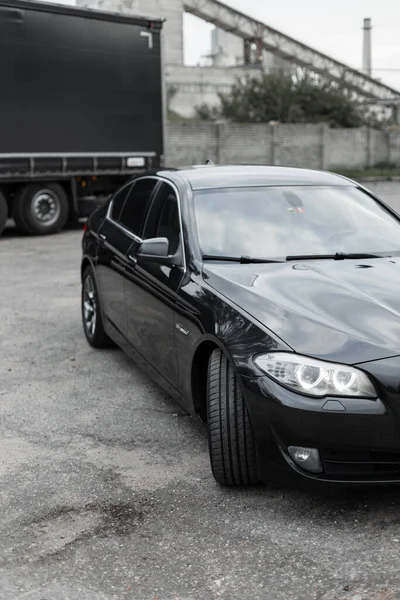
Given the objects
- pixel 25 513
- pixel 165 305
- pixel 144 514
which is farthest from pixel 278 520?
pixel 165 305

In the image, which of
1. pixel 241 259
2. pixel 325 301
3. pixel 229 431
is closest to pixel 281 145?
pixel 241 259

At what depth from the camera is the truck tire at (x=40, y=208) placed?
50.7 ft

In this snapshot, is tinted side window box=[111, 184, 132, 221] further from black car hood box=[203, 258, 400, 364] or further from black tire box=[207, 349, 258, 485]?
black tire box=[207, 349, 258, 485]

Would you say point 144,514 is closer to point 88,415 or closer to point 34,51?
point 88,415

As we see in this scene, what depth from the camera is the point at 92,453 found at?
186 inches

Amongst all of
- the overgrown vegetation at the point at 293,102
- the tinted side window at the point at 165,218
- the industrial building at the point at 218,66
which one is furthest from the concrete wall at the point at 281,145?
the tinted side window at the point at 165,218

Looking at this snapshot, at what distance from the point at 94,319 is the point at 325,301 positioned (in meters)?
3.25

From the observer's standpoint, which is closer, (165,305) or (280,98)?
(165,305)

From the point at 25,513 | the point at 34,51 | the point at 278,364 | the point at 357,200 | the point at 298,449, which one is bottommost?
the point at 25,513

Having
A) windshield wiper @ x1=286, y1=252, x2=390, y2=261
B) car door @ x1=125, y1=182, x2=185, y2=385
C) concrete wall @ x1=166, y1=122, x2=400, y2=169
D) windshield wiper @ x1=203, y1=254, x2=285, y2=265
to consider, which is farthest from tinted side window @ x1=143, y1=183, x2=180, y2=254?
concrete wall @ x1=166, y1=122, x2=400, y2=169

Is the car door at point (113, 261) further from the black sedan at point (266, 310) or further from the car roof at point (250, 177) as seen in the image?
the car roof at point (250, 177)

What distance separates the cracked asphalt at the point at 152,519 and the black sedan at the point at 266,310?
0.25 meters

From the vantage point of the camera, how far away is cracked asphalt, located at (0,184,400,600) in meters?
3.25

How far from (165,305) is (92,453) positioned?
947mm
